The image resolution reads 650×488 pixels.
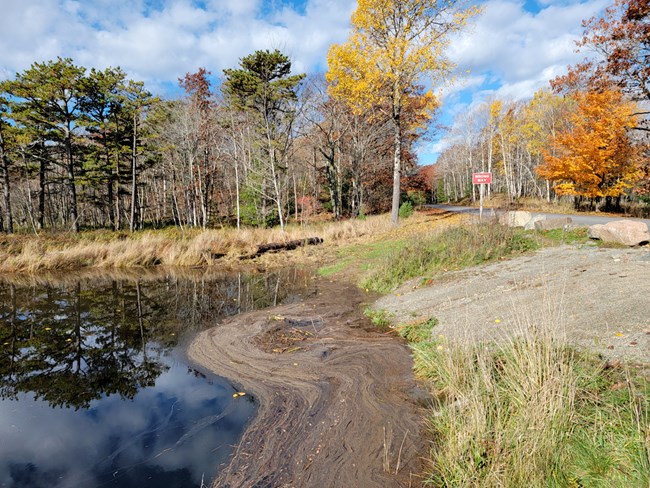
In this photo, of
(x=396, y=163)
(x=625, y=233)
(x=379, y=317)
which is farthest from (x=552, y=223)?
(x=396, y=163)

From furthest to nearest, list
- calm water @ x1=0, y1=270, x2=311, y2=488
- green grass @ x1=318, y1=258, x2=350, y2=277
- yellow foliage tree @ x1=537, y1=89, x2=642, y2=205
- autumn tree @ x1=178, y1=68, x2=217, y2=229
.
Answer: autumn tree @ x1=178, y1=68, x2=217, y2=229 → yellow foliage tree @ x1=537, y1=89, x2=642, y2=205 → green grass @ x1=318, y1=258, x2=350, y2=277 → calm water @ x1=0, y1=270, x2=311, y2=488

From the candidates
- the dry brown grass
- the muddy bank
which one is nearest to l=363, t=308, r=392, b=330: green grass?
the muddy bank

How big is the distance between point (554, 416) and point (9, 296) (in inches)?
560

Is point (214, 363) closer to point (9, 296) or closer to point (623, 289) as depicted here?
point (623, 289)

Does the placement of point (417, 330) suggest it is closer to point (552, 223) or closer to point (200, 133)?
point (552, 223)

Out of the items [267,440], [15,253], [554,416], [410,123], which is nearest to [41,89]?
[15,253]

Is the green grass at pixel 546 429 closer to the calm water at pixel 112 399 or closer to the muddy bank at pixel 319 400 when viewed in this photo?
the muddy bank at pixel 319 400

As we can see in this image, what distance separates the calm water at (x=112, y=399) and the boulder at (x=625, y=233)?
868cm

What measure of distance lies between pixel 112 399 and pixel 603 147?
24086 millimetres

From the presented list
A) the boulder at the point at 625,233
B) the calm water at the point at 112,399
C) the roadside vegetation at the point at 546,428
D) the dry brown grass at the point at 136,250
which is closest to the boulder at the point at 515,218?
the boulder at the point at 625,233

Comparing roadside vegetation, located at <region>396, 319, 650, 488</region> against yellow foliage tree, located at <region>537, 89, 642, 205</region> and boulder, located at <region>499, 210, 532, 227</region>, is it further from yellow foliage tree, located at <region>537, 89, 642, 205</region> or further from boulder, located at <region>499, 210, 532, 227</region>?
yellow foliage tree, located at <region>537, 89, 642, 205</region>

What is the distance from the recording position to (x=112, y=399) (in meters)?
4.61

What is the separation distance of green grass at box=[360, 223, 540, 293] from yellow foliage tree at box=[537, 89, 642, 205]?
12.7 meters

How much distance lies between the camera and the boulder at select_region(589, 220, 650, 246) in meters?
7.87
